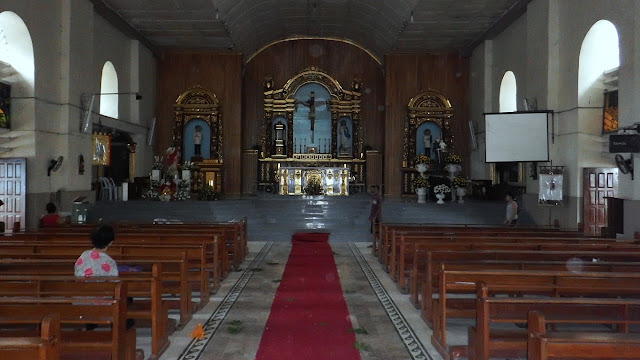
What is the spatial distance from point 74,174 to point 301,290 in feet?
32.5

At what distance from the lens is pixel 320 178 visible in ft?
78.3

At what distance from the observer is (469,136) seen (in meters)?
24.3

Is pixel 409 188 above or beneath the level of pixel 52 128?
beneath

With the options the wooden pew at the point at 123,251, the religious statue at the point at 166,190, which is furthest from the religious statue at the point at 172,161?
the wooden pew at the point at 123,251

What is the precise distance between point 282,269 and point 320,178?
12.9 m

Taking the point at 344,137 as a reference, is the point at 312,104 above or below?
above

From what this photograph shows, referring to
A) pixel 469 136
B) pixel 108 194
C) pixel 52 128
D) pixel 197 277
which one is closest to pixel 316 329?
pixel 197 277

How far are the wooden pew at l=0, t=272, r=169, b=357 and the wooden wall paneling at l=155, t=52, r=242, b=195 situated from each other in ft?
60.3

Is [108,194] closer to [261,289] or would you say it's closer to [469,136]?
[261,289]

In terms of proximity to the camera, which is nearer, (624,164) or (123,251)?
(123,251)

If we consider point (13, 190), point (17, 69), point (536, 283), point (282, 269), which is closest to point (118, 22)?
point (17, 69)

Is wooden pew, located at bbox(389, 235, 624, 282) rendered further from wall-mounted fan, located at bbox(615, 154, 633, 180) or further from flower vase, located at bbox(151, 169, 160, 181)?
flower vase, located at bbox(151, 169, 160, 181)

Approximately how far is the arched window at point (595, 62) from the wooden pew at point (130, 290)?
1204cm

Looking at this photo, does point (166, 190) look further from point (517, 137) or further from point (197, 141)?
point (517, 137)
